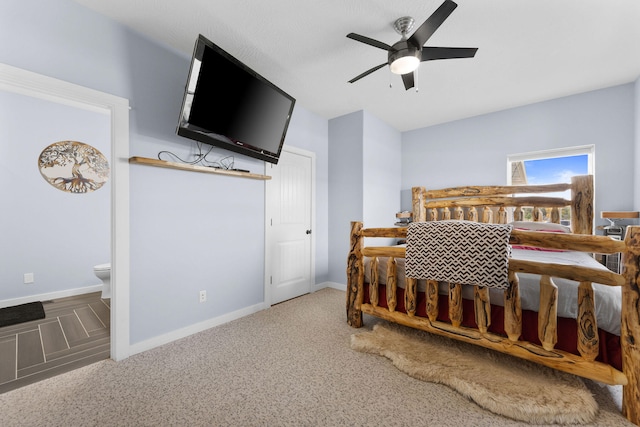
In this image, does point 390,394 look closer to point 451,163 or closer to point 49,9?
point 49,9

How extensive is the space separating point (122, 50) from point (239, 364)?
255 centimetres

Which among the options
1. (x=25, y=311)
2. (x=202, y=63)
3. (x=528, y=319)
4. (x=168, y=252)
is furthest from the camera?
(x=25, y=311)

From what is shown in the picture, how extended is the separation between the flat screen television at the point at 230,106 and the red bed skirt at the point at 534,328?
2014 mm

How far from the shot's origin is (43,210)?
3361mm

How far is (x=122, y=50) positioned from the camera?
203 centimetres

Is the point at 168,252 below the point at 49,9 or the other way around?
below

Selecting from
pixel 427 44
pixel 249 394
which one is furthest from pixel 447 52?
pixel 249 394

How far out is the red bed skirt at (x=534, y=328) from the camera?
56.4 inches

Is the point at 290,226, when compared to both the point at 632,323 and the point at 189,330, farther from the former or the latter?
the point at 632,323

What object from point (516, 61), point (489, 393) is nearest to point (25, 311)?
A: point (489, 393)

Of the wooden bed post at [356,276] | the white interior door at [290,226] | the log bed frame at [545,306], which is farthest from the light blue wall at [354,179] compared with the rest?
the log bed frame at [545,306]

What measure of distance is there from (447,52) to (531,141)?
2.49 meters

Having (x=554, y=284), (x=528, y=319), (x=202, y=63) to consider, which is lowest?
(x=528, y=319)

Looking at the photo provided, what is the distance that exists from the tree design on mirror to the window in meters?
5.91
